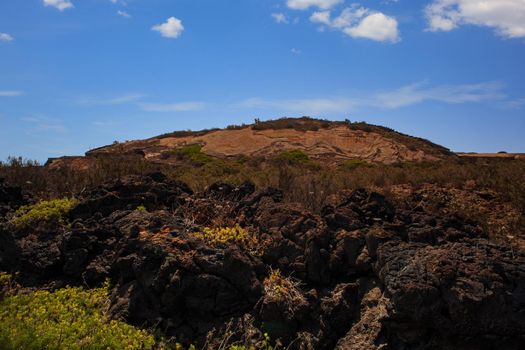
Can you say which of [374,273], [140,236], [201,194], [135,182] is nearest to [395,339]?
[374,273]

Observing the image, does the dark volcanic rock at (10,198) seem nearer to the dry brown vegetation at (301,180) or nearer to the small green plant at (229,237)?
the dry brown vegetation at (301,180)

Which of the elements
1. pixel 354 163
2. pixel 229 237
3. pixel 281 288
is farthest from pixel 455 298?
pixel 354 163

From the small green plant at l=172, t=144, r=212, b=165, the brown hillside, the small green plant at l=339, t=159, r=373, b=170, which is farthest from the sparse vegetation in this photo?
the brown hillside

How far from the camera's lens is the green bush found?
539cm

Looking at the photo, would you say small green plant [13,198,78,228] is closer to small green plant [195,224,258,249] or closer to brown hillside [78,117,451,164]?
small green plant [195,224,258,249]

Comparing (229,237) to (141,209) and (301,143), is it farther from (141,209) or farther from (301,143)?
(301,143)

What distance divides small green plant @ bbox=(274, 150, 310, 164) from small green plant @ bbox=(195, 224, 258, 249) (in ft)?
65.2

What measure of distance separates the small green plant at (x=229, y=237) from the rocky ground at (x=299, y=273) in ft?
0.11

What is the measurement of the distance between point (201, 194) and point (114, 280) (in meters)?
3.03

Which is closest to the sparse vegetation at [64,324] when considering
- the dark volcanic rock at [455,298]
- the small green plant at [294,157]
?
the dark volcanic rock at [455,298]

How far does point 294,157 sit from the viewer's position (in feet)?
95.0

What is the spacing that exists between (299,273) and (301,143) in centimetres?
2617

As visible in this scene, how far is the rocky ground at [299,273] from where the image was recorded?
5582mm

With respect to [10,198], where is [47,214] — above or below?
below
